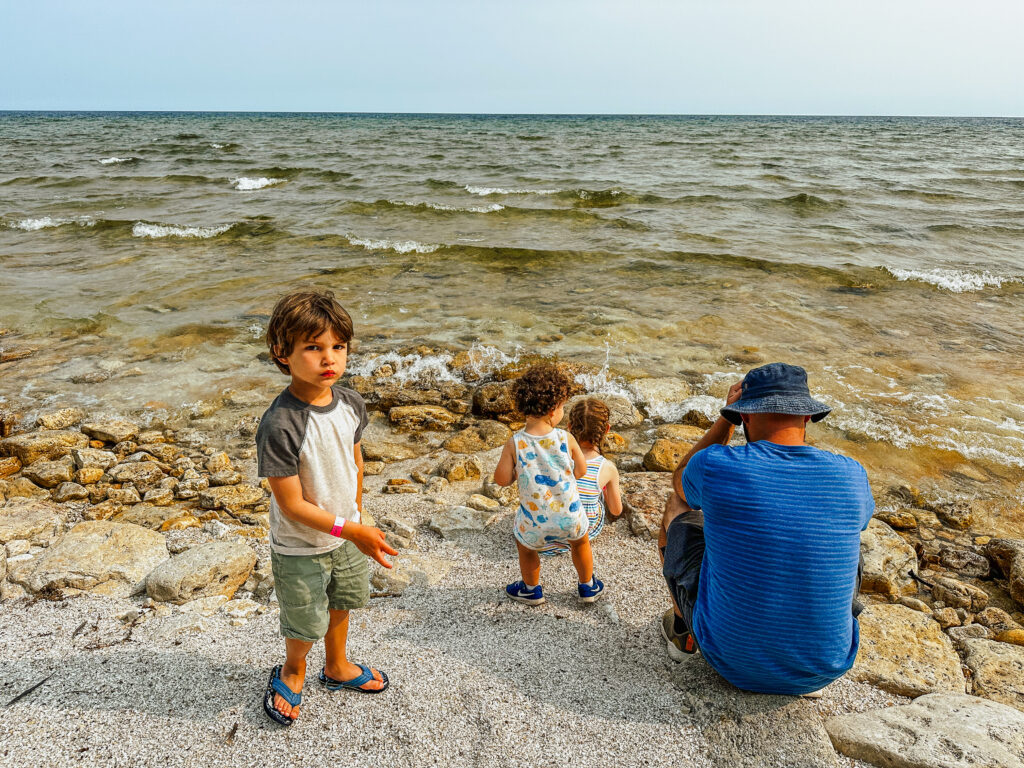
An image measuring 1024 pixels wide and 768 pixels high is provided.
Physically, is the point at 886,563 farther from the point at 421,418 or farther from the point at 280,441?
the point at 421,418

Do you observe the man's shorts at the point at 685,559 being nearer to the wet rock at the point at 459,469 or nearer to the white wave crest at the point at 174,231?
the wet rock at the point at 459,469

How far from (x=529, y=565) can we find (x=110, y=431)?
388 cm

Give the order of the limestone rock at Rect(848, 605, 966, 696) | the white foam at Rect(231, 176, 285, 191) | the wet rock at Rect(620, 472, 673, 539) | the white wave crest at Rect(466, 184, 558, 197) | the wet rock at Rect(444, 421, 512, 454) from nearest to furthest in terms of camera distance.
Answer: the limestone rock at Rect(848, 605, 966, 696) → the wet rock at Rect(620, 472, 673, 539) → the wet rock at Rect(444, 421, 512, 454) → the white wave crest at Rect(466, 184, 558, 197) → the white foam at Rect(231, 176, 285, 191)

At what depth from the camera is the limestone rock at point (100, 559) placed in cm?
306

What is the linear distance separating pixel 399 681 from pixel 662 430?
11.4 feet

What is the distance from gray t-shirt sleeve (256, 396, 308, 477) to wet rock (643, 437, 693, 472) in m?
3.25

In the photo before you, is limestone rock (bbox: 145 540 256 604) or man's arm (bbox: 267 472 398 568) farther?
limestone rock (bbox: 145 540 256 604)

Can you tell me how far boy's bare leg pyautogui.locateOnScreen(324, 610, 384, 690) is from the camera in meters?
2.41

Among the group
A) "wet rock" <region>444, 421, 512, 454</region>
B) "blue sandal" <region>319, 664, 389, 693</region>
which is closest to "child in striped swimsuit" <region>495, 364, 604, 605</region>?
"blue sandal" <region>319, 664, 389, 693</region>

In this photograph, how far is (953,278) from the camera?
9938 millimetres

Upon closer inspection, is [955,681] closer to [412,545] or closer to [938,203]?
[412,545]

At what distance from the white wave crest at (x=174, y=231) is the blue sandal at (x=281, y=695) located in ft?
40.4

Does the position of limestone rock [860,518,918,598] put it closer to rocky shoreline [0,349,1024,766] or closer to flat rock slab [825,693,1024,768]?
rocky shoreline [0,349,1024,766]

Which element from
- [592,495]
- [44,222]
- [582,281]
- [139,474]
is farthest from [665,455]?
[44,222]
